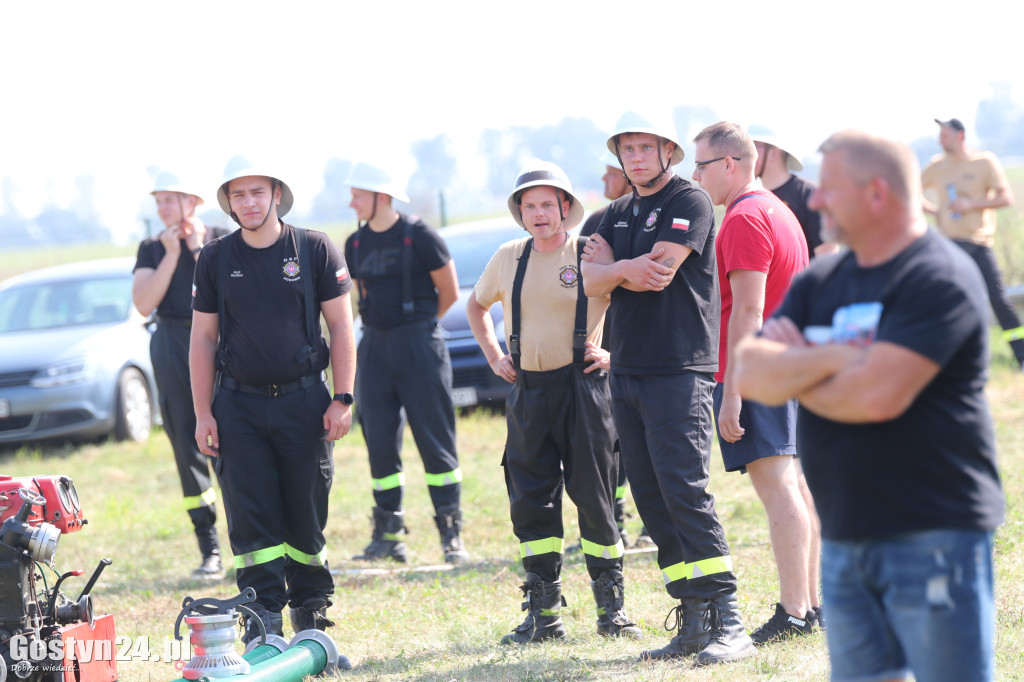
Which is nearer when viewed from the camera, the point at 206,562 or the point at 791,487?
the point at 791,487

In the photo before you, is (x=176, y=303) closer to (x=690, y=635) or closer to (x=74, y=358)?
(x=690, y=635)

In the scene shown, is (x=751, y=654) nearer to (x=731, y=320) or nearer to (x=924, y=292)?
(x=731, y=320)

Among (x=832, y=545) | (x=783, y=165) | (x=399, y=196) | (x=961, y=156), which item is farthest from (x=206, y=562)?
(x=961, y=156)

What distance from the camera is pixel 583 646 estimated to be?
Answer: 4926 millimetres

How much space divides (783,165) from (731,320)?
6.24 ft

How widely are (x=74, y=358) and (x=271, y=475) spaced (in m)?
7.02

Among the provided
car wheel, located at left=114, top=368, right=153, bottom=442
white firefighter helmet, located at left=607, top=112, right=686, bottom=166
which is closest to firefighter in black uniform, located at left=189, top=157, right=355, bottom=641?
white firefighter helmet, located at left=607, top=112, right=686, bottom=166

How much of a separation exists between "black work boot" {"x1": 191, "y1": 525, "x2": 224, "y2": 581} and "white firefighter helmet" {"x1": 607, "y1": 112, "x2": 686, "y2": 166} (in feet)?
13.2

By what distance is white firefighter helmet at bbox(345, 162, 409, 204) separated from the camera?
714cm

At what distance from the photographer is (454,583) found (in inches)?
251

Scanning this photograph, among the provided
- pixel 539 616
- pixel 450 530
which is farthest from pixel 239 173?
pixel 450 530

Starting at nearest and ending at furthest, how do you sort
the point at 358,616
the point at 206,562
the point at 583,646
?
the point at 583,646 < the point at 358,616 < the point at 206,562

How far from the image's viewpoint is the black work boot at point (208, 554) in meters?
7.04

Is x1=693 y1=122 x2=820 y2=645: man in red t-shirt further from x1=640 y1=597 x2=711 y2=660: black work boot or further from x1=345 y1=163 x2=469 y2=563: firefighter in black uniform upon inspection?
x1=345 y1=163 x2=469 y2=563: firefighter in black uniform
